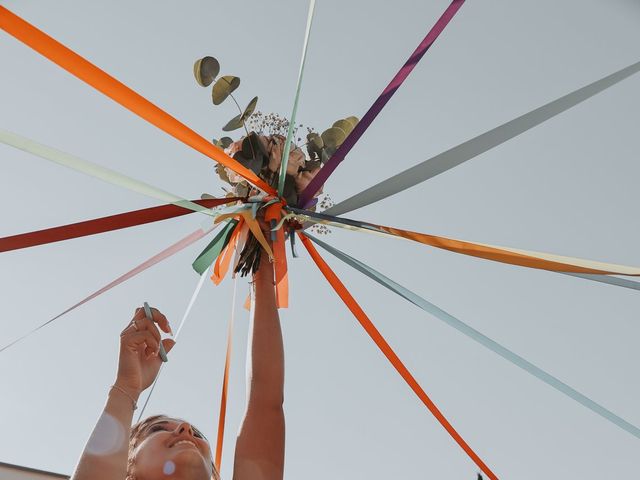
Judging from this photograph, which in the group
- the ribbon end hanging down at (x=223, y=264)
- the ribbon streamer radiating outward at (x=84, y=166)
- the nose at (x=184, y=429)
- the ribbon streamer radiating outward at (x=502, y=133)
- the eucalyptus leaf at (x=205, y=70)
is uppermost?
the eucalyptus leaf at (x=205, y=70)

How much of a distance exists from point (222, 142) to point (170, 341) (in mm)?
950

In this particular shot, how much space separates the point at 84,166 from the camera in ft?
6.06

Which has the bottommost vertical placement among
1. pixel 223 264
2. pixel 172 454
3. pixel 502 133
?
A: pixel 172 454

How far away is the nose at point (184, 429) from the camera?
205cm

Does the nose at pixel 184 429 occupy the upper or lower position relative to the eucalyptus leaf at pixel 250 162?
lower

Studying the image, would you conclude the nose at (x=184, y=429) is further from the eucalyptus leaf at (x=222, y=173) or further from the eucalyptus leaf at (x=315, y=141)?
the eucalyptus leaf at (x=315, y=141)

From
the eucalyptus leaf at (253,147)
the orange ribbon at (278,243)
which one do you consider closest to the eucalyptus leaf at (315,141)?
the eucalyptus leaf at (253,147)

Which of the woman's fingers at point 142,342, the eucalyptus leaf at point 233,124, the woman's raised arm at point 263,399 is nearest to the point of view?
the woman's fingers at point 142,342

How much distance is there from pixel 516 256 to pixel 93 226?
1200 mm

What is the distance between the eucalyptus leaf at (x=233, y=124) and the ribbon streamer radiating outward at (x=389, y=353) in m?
0.44

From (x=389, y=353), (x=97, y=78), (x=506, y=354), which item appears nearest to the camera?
(x=97, y=78)

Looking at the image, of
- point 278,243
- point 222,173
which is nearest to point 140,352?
point 278,243

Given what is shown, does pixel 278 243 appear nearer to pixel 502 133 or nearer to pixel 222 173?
pixel 222 173

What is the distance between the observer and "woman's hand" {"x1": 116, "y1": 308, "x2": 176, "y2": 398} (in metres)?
1.81
